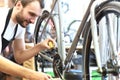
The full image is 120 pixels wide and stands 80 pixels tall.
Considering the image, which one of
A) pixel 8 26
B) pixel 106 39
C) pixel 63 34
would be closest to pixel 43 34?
pixel 63 34

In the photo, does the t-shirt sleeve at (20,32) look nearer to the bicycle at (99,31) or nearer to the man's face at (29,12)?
the man's face at (29,12)

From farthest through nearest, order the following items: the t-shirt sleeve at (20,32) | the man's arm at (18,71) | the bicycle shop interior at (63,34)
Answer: the bicycle shop interior at (63,34)
the t-shirt sleeve at (20,32)
the man's arm at (18,71)

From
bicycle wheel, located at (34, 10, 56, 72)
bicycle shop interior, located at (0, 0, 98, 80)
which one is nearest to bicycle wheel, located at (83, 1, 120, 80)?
bicycle shop interior, located at (0, 0, 98, 80)

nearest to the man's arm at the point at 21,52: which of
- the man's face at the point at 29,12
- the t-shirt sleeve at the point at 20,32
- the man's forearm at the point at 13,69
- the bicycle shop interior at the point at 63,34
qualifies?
the t-shirt sleeve at the point at 20,32

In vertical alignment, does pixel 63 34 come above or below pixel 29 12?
below

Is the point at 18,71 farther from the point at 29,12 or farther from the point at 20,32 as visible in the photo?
the point at 20,32

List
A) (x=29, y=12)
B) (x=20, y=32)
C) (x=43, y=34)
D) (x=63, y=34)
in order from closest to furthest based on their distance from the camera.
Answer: (x=29, y=12) → (x=20, y=32) → (x=63, y=34) → (x=43, y=34)

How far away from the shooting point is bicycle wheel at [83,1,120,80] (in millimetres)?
1153

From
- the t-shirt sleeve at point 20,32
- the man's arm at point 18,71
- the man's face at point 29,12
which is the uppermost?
the man's face at point 29,12

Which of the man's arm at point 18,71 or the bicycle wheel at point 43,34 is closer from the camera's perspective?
the man's arm at point 18,71

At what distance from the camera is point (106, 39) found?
1.37m

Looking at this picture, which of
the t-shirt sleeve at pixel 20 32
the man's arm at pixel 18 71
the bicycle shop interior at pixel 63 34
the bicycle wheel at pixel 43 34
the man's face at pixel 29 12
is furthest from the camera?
the bicycle wheel at pixel 43 34

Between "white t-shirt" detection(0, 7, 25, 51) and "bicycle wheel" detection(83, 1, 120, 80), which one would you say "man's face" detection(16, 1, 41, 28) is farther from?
"bicycle wheel" detection(83, 1, 120, 80)

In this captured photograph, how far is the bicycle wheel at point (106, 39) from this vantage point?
3.78 ft
